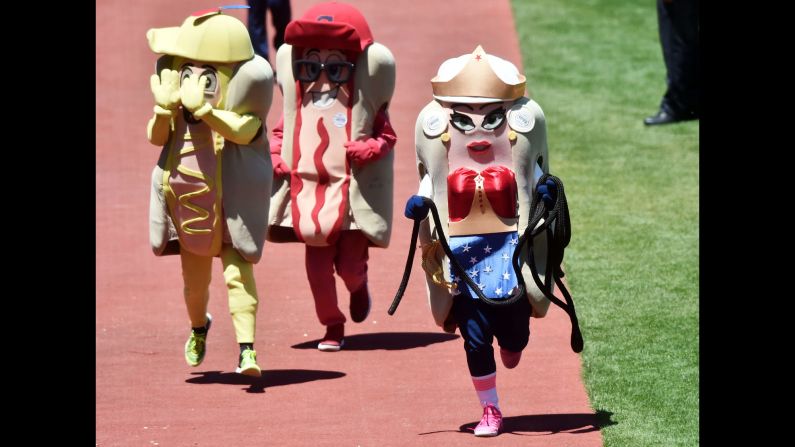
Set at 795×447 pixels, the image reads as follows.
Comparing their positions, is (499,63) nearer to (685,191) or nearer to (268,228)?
(268,228)

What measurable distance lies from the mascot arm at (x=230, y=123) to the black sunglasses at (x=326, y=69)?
2.67ft

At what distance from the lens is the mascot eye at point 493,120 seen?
7.64m

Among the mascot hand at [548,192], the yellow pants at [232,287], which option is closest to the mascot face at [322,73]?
the yellow pants at [232,287]

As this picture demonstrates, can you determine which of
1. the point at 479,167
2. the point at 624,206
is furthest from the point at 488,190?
the point at 624,206

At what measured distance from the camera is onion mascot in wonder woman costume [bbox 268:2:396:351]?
30.2ft

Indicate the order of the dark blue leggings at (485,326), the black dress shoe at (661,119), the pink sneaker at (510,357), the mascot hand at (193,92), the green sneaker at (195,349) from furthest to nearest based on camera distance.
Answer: the black dress shoe at (661,119)
the green sneaker at (195,349)
the mascot hand at (193,92)
the pink sneaker at (510,357)
the dark blue leggings at (485,326)

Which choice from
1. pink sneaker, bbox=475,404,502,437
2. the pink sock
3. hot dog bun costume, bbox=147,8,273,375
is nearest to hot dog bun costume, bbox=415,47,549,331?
the pink sock

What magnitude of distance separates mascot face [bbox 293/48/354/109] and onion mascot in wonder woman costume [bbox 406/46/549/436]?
162 cm

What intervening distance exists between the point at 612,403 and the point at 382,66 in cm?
260

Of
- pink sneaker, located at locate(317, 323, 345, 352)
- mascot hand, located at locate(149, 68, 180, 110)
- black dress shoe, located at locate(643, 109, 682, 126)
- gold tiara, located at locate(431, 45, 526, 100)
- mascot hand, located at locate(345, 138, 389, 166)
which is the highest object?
gold tiara, located at locate(431, 45, 526, 100)

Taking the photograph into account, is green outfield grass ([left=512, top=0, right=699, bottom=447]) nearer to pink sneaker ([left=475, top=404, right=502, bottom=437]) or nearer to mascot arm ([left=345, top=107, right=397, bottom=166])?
pink sneaker ([left=475, top=404, right=502, bottom=437])

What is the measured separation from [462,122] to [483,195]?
40 centimetres

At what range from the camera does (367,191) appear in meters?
9.44

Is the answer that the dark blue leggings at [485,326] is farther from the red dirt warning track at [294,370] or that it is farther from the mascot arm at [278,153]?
the mascot arm at [278,153]
